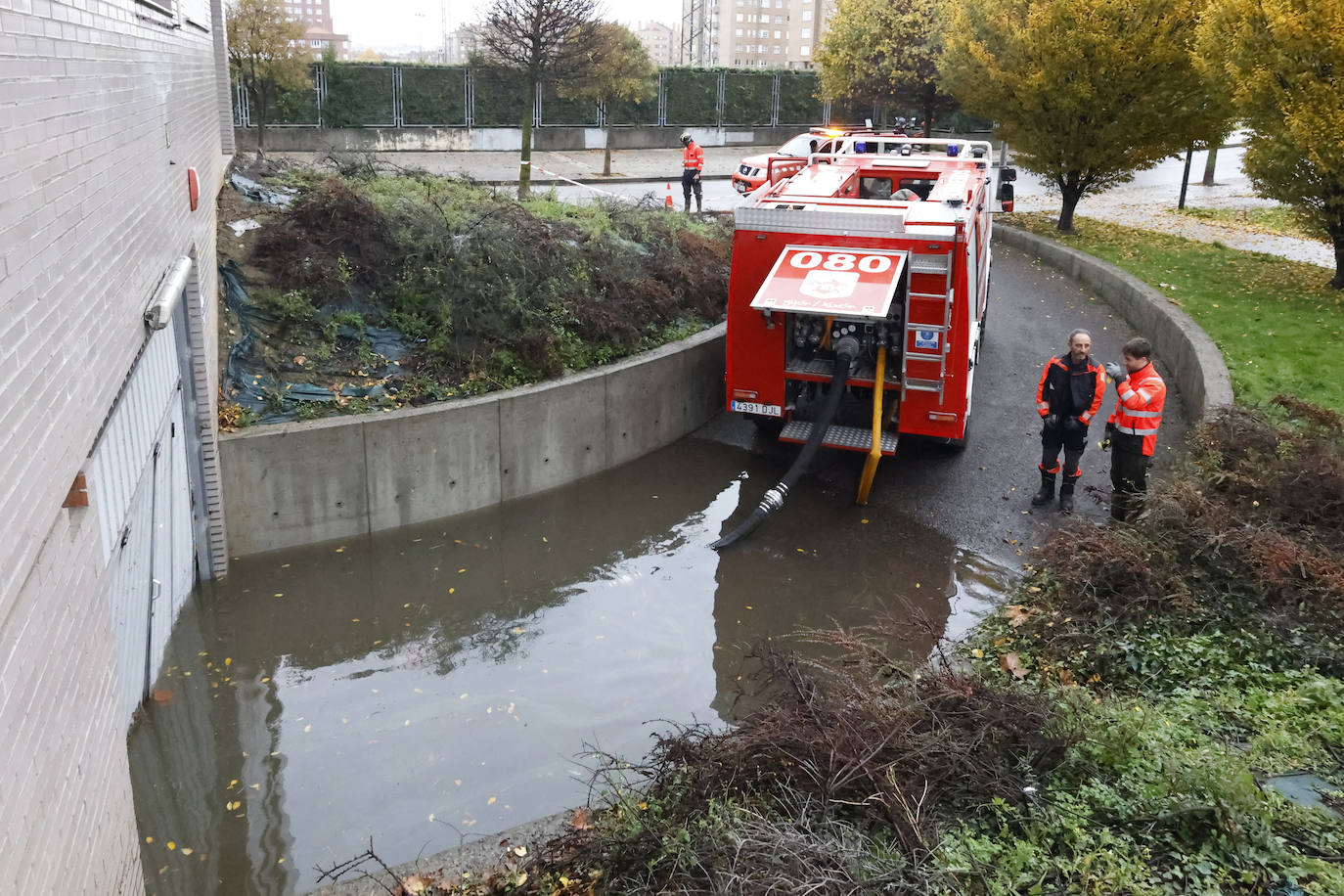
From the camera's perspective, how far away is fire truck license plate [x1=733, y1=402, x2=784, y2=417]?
9.92m

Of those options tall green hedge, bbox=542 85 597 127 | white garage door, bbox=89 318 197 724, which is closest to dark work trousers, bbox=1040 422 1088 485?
white garage door, bbox=89 318 197 724

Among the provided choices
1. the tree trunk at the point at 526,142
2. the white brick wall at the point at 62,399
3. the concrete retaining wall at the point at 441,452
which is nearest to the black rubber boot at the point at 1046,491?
the concrete retaining wall at the point at 441,452

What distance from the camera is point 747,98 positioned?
40.0 m

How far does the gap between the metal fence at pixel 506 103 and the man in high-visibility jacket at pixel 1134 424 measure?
2116cm

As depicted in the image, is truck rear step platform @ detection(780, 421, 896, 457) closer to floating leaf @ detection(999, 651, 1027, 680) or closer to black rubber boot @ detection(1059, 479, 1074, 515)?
black rubber boot @ detection(1059, 479, 1074, 515)

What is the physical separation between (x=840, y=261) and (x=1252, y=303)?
7247mm

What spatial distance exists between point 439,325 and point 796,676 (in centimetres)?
654

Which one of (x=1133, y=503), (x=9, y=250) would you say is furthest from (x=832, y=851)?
(x=1133, y=503)

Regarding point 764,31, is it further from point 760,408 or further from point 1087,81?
point 760,408

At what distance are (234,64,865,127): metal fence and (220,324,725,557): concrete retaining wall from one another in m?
18.0

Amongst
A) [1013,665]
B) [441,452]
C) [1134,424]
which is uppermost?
[1134,424]

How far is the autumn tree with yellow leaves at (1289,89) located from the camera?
12.0m

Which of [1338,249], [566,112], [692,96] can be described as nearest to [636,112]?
[692,96]

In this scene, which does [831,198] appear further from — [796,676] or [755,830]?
[755,830]
